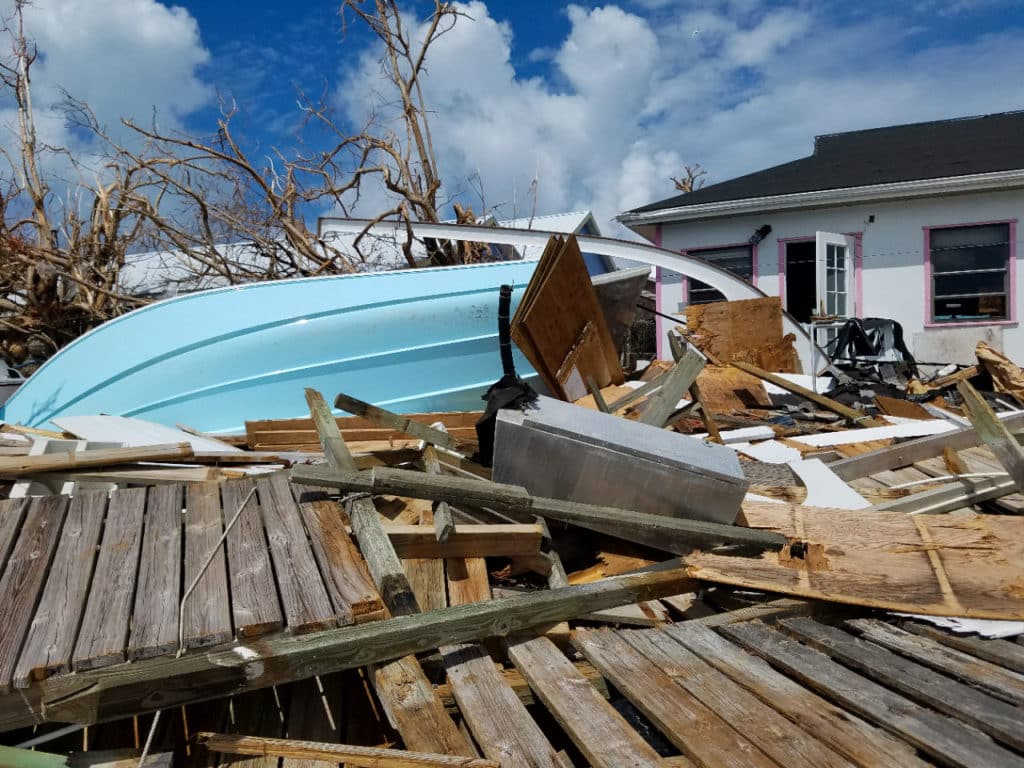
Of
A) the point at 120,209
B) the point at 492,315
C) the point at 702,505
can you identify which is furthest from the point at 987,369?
the point at 120,209

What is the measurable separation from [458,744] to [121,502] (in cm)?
218

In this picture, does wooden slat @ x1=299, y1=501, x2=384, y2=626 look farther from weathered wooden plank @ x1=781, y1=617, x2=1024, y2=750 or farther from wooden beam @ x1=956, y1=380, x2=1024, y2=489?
wooden beam @ x1=956, y1=380, x2=1024, y2=489

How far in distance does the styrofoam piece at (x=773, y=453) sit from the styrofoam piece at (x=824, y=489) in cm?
31

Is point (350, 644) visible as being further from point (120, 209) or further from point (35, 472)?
point (120, 209)

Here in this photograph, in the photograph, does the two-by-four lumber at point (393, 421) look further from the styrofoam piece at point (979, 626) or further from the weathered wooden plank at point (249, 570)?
the styrofoam piece at point (979, 626)

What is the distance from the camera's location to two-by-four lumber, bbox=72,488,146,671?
2.16m

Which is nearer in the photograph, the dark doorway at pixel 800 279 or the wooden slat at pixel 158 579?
the wooden slat at pixel 158 579

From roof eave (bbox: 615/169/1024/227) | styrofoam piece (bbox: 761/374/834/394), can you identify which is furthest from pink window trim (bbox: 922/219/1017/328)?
styrofoam piece (bbox: 761/374/834/394)

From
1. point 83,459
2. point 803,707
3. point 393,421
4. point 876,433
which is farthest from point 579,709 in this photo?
point 876,433

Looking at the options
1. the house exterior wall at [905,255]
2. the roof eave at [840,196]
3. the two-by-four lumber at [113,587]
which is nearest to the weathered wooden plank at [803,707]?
the two-by-four lumber at [113,587]

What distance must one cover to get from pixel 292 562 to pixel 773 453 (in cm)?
398

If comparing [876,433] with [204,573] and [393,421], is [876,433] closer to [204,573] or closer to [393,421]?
[393,421]

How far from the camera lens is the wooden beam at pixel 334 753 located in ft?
6.15

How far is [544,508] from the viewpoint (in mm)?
3254
